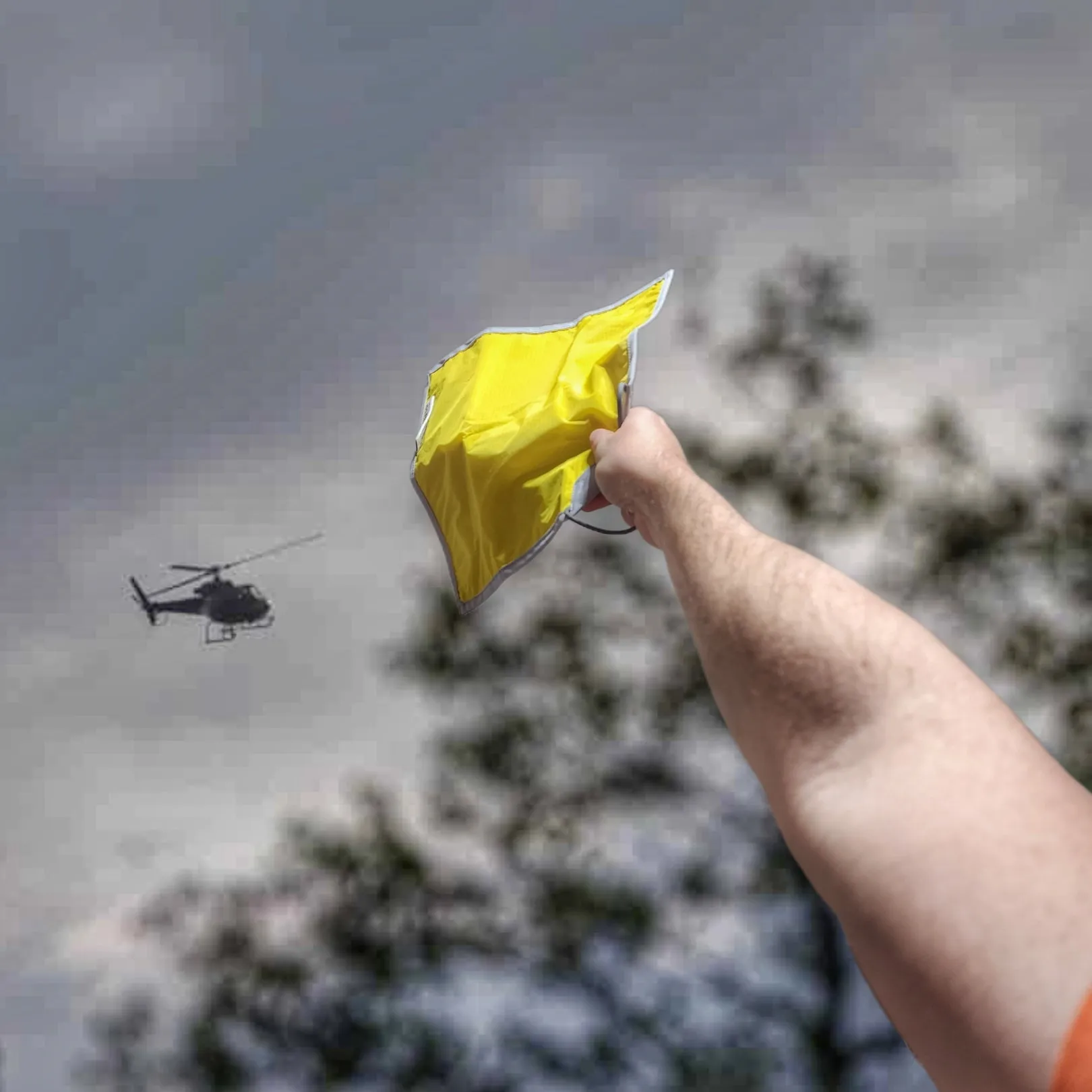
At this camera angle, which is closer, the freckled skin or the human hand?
the freckled skin

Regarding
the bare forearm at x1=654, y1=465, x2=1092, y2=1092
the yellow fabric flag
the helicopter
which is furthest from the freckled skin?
the helicopter

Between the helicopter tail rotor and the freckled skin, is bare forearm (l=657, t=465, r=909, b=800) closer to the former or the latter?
the freckled skin

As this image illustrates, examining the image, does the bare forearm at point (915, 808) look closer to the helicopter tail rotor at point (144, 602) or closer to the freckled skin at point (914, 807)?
the freckled skin at point (914, 807)

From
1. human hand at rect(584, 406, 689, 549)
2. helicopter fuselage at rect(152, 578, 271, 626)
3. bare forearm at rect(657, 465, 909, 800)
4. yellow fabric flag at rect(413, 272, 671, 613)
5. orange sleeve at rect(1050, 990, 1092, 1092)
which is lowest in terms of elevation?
helicopter fuselage at rect(152, 578, 271, 626)

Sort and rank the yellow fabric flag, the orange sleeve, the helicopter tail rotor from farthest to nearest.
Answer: the helicopter tail rotor
the yellow fabric flag
the orange sleeve

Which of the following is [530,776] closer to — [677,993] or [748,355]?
[677,993]

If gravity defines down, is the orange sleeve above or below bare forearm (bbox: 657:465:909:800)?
below

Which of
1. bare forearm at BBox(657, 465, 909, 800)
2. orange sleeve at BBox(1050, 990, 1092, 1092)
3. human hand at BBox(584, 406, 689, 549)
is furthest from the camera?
human hand at BBox(584, 406, 689, 549)

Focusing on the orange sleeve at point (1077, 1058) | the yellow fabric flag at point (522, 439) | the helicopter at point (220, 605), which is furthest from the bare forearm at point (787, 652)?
the helicopter at point (220, 605)
